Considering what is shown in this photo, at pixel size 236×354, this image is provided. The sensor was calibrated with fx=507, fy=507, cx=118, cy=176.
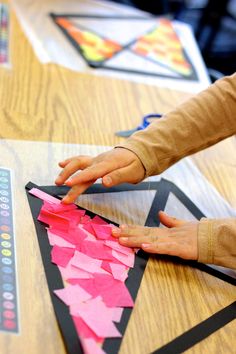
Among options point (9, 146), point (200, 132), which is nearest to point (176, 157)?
point (200, 132)

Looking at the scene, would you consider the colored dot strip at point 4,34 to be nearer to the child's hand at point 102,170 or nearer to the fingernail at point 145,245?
the child's hand at point 102,170

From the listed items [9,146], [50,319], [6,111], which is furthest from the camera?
[6,111]

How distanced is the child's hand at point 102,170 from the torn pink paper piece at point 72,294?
0.20 metres

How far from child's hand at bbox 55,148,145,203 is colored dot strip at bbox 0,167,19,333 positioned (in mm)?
97

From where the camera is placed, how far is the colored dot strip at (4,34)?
1.29 m

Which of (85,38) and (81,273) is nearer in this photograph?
(81,273)

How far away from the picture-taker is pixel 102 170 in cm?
91

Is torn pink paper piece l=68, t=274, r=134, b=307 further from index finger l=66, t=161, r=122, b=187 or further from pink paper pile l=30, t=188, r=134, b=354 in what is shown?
index finger l=66, t=161, r=122, b=187

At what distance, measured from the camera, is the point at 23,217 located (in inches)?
32.3

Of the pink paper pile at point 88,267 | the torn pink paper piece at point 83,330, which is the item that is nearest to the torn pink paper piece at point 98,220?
the pink paper pile at point 88,267

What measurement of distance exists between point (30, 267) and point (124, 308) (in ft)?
0.49

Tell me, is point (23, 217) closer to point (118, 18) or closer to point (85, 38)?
point (85, 38)

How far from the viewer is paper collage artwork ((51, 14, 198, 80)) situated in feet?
4.71

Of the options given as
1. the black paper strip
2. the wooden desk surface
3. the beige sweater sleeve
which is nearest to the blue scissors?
the wooden desk surface
